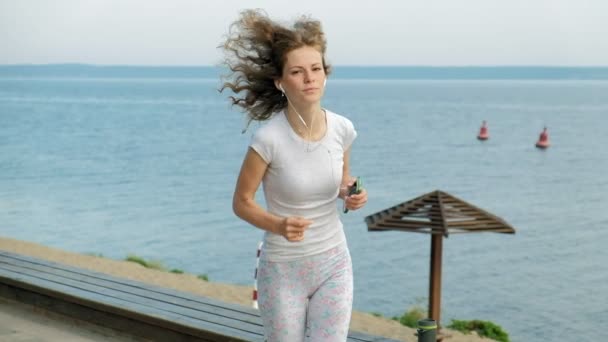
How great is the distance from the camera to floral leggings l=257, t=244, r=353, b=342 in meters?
2.44

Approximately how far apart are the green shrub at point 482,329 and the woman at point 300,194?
10.6 m

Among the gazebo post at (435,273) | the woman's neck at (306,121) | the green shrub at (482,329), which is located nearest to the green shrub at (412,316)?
the green shrub at (482,329)

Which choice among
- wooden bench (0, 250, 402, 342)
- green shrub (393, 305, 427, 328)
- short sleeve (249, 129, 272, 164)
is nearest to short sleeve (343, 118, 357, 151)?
short sleeve (249, 129, 272, 164)

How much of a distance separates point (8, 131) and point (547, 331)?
58771 mm

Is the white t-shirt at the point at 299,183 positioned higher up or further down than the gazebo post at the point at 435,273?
higher up

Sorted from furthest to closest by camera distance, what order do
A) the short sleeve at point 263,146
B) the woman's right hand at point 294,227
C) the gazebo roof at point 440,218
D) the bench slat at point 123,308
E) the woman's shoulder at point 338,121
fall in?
the gazebo roof at point 440,218, the bench slat at point 123,308, the woman's shoulder at point 338,121, the short sleeve at point 263,146, the woman's right hand at point 294,227

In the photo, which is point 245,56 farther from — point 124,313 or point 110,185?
point 110,185

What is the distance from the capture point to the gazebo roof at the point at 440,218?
7.45 meters

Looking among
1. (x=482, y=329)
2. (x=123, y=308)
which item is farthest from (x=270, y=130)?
(x=482, y=329)

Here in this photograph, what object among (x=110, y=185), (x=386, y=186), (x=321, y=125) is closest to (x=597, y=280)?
(x=386, y=186)

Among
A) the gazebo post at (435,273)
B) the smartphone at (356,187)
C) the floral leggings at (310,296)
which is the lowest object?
the gazebo post at (435,273)

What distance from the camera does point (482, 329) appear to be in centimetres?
1341

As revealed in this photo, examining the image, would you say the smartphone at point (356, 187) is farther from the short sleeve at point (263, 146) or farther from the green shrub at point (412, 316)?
the green shrub at point (412, 316)

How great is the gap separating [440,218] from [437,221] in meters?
0.03
